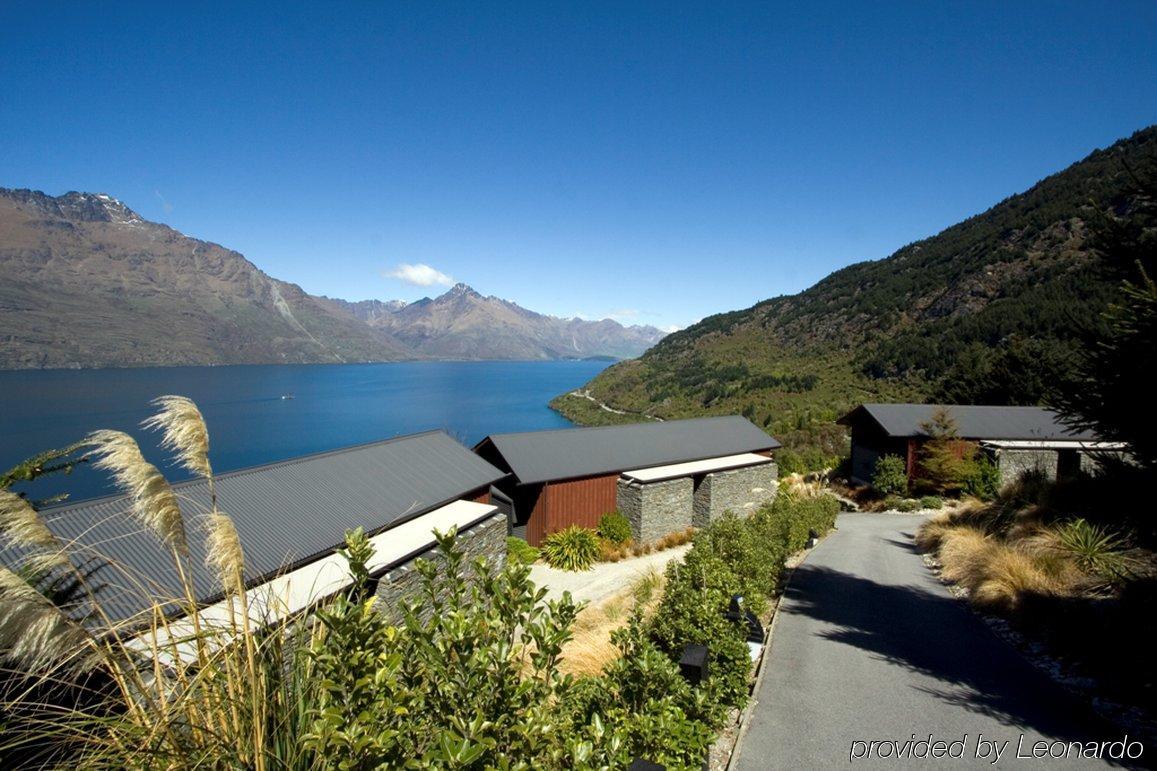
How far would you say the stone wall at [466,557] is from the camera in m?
10.1

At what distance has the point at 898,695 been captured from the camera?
6.67 m

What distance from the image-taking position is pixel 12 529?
106 inches

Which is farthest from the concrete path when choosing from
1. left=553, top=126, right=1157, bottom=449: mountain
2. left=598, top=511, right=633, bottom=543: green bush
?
left=553, top=126, right=1157, bottom=449: mountain

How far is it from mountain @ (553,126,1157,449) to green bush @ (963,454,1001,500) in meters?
11.2

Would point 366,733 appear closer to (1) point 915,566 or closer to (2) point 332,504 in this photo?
(2) point 332,504

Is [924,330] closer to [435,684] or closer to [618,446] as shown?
[618,446]

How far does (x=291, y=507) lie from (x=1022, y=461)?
1197 inches

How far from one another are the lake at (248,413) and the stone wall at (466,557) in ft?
98.1

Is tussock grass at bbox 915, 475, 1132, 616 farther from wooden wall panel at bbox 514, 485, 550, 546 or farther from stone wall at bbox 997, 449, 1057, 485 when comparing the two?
stone wall at bbox 997, 449, 1057, 485

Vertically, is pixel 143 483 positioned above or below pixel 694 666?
above

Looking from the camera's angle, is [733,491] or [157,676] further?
[733,491]

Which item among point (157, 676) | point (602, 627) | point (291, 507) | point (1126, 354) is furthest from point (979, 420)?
point (157, 676)

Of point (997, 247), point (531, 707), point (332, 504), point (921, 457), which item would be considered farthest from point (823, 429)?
point (997, 247)

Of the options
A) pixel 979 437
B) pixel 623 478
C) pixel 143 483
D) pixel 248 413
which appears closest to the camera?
pixel 143 483
